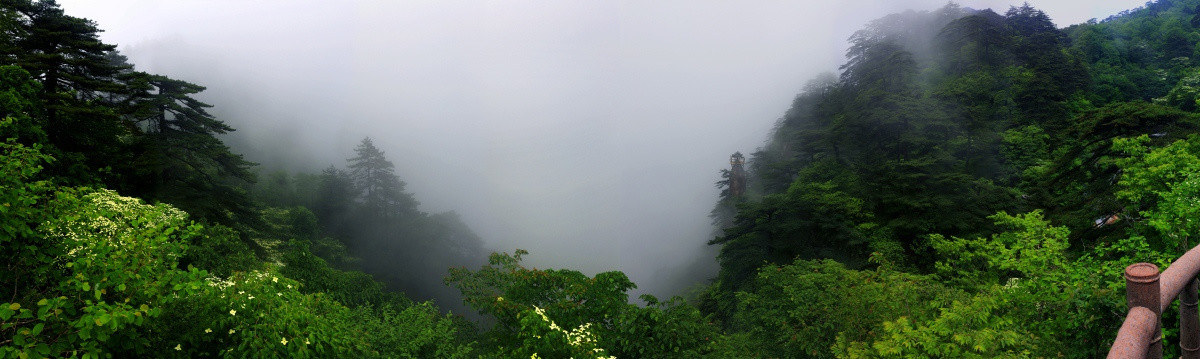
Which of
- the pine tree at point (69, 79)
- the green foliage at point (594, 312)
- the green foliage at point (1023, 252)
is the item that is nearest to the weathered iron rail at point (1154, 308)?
the green foliage at point (594, 312)

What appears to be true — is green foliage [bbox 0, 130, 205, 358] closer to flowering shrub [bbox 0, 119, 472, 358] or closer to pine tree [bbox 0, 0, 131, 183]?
flowering shrub [bbox 0, 119, 472, 358]

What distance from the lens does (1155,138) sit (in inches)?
620

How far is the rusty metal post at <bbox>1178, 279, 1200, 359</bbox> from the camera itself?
1979 mm

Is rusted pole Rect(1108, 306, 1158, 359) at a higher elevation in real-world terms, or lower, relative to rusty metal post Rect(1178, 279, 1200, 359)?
higher

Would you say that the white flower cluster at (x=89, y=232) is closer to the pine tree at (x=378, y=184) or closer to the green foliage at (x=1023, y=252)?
the green foliage at (x=1023, y=252)

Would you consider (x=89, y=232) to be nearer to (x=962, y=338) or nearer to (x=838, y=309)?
(x=962, y=338)

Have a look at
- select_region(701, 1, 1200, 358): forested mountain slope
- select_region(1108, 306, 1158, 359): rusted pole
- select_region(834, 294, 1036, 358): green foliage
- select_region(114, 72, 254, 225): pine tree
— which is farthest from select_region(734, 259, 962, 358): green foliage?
select_region(114, 72, 254, 225): pine tree

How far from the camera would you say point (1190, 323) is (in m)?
2.00

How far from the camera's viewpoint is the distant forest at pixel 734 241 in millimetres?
6160

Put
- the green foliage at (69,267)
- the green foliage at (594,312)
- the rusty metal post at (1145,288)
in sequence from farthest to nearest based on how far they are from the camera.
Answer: the green foliage at (594,312) → the green foliage at (69,267) → the rusty metal post at (1145,288)

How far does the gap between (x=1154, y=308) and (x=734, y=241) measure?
77.0 feet

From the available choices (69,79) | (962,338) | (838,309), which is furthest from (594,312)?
(69,79)

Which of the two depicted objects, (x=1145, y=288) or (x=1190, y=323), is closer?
(x=1145, y=288)

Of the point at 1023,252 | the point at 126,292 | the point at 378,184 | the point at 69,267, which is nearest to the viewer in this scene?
the point at 126,292
